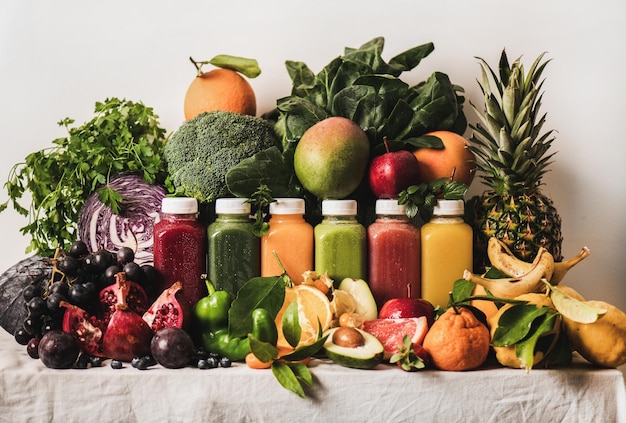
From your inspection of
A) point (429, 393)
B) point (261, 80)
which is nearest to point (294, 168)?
point (261, 80)

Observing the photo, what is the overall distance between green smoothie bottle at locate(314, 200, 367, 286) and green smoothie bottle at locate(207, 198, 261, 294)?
0.15 m

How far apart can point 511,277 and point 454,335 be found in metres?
0.27

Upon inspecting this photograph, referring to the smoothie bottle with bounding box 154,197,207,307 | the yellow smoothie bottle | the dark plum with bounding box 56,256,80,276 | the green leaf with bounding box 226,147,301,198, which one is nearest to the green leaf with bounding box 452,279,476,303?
the yellow smoothie bottle

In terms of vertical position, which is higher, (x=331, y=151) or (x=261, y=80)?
(x=261, y=80)

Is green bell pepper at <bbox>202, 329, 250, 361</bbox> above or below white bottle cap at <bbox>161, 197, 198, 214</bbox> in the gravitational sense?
below

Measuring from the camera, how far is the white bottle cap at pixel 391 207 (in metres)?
1.38

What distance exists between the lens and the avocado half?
3.68 ft

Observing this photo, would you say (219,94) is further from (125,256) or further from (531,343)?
(531,343)

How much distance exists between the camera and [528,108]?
1.39 m

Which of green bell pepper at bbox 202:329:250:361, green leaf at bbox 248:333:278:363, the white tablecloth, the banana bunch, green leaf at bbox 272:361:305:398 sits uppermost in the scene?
the banana bunch

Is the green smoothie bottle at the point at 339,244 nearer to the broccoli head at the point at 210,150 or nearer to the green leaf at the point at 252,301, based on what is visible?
the green leaf at the point at 252,301

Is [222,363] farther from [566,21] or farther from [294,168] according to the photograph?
[566,21]

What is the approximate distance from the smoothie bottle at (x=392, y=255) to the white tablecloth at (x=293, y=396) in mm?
286

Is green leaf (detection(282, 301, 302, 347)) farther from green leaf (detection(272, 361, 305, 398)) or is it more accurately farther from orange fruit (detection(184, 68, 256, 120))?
orange fruit (detection(184, 68, 256, 120))
